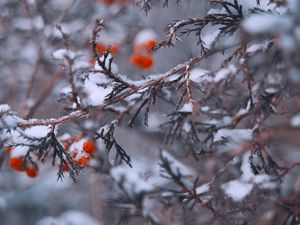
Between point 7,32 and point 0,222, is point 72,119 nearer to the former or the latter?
point 7,32

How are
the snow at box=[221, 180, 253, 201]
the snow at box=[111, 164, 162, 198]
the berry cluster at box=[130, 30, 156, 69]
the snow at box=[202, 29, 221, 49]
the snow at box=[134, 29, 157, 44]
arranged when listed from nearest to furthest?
the snow at box=[111, 164, 162, 198]
the snow at box=[221, 180, 253, 201]
the snow at box=[202, 29, 221, 49]
the berry cluster at box=[130, 30, 156, 69]
the snow at box=[134, 29, 157, 44]

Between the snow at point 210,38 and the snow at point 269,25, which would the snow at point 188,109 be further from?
the snow at point 269,25

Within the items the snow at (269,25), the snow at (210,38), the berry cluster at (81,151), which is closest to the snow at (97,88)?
the berry cluster at (81,151)

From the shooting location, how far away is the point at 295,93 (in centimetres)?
272

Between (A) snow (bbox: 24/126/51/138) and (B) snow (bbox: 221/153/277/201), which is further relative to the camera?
(A) snow (bbox: 24/126/51/138)

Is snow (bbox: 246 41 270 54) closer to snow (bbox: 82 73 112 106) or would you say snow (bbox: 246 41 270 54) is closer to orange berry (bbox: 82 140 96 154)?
snow (bbox: 82 73 112 106)

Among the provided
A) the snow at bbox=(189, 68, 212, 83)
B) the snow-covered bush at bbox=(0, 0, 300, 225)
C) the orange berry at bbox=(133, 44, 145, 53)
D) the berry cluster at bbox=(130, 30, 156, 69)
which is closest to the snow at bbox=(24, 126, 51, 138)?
the snow-covered bush at bbox=(0, 0, 300, 225)

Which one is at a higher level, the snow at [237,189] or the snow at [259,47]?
the snow at [259,47]

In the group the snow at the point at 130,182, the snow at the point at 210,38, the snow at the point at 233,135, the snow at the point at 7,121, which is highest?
the snow at the point at 210,38

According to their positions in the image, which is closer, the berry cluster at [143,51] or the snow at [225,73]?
the snow at [225,73]

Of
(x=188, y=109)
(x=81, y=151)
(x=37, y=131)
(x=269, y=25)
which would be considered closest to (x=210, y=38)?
(x=188, y=109)

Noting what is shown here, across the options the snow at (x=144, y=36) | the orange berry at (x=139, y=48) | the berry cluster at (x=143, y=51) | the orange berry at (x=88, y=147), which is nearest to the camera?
the orange berry at (x=88, y=147)

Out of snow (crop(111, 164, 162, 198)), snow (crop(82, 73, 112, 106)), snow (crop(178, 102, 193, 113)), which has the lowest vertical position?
snow (crop(111, 164, 162, 198))

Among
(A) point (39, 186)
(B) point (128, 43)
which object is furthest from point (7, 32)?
(A) point (39, 186)
